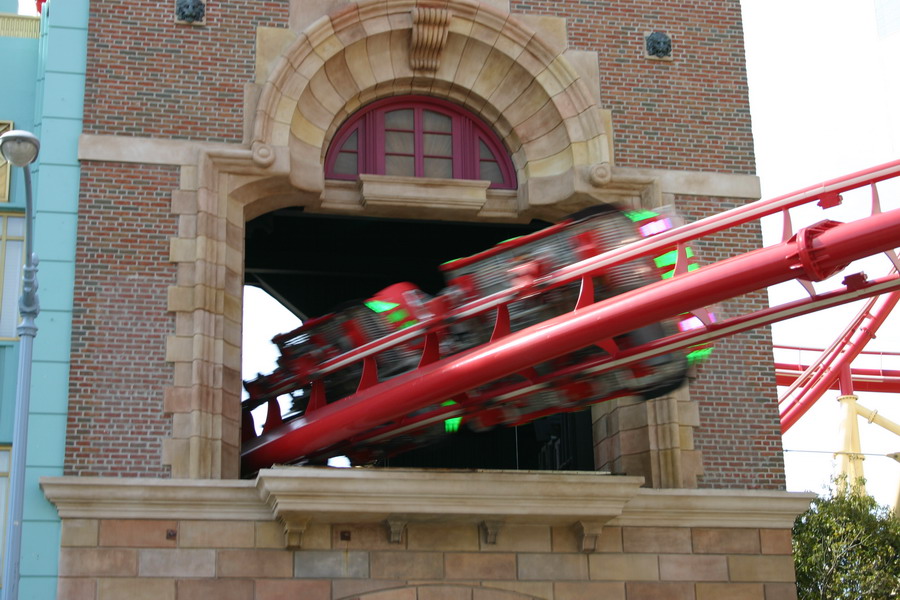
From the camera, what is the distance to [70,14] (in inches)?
786

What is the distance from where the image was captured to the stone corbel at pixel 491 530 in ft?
59.2

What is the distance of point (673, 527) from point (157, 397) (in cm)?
719

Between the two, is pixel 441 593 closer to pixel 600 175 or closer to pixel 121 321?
pixel 121 321

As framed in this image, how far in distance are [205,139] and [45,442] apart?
4.86 meters

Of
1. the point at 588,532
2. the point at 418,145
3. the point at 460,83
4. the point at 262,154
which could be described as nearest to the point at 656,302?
the point at 588,532

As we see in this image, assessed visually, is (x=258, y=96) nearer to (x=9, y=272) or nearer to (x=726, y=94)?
(x=9, y=272)

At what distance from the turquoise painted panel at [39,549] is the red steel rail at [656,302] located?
3.73m

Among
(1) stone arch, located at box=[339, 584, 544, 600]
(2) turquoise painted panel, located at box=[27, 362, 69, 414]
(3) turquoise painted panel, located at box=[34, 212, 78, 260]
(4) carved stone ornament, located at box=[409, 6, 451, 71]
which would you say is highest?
(4) carved stone ornament, located at box=[409, 6, 451, 71]

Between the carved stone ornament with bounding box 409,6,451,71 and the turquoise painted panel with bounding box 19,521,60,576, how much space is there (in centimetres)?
865

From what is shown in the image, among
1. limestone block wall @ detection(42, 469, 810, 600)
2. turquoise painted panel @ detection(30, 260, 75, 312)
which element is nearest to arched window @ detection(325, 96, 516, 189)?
turquoise painted panel @ detection(30, 260, 75, 312)

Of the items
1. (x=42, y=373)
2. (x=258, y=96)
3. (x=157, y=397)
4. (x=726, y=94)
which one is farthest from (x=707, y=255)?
(x=42, y=373)

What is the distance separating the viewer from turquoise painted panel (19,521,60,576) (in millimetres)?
17219

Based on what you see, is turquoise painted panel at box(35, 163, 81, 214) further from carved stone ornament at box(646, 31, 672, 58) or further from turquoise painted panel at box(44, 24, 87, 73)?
carved stone ornament at box(646, 31, 672, 58)

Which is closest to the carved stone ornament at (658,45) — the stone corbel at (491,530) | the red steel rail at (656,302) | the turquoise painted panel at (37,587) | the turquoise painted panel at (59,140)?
the red steel rail at (656,302)
